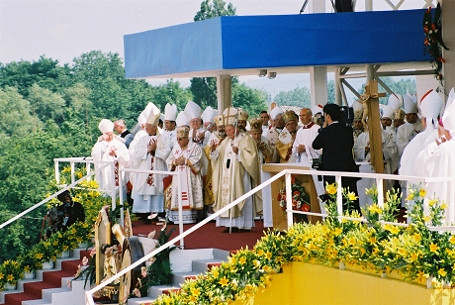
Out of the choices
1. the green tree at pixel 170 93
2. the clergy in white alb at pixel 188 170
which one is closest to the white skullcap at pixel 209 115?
the clergy in white alb at pixel 188 170

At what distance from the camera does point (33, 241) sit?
51250 millimetres

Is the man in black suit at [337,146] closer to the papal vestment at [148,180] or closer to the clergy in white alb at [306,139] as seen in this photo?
the clergy in white alb at [306,139]

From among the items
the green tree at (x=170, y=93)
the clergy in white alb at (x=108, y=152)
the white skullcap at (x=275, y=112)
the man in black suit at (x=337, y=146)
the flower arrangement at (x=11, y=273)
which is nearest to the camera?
the man in black suit at (x=337, y=146)

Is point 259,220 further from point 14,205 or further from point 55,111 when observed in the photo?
point 55,111

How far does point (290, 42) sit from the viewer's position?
1667 centimetres

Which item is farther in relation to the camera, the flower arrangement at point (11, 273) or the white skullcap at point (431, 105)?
the flower arrangement at point (11, 273)

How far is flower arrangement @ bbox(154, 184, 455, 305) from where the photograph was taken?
35.7 feet

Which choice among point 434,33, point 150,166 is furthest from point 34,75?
point 434,33

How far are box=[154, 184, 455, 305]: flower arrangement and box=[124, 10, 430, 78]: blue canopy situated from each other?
282 centimetres

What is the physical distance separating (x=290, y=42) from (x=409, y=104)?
2.62 metres

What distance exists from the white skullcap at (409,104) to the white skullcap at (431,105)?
531 cm

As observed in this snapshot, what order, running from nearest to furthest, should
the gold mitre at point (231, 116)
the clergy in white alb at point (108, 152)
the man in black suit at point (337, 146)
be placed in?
the man in black suit at point (337, 146)
the gold mitre at point (231, 116)
the clergy in white alb at point (108, 152)

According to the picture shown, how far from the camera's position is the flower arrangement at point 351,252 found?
10.9 metres

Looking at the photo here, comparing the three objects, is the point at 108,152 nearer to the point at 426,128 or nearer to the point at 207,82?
the point at 426,128
